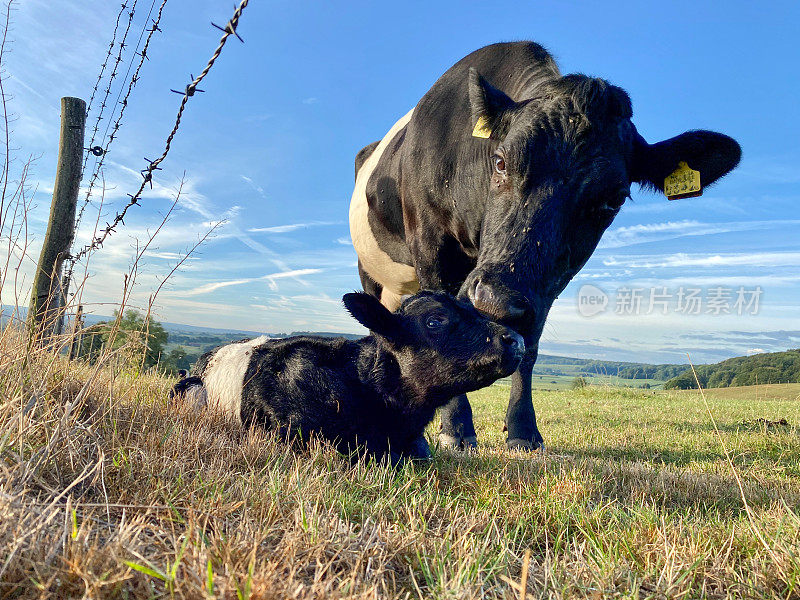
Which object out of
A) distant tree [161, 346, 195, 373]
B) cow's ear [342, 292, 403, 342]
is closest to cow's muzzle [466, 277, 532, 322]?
cow's ear [342, 292, 403, 342]

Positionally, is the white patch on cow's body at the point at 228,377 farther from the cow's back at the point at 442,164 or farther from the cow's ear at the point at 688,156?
the cow's ear at the point at 688,156

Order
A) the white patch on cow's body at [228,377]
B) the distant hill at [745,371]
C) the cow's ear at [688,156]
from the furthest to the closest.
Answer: the distant hill at [745,371]
the cow's ear at [688,156]
the white patch on cow's body at [228,377]

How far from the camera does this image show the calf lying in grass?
12.2ft

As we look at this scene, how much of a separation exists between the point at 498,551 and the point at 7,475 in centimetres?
179

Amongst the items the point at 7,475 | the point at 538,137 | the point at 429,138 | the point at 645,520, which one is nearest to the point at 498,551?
the point at 645,520

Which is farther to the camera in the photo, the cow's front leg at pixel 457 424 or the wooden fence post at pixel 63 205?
the cow's front leg at pixel 457 424

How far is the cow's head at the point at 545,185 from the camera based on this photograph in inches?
165

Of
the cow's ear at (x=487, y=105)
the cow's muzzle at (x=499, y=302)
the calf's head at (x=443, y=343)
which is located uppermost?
the cow's ear at (x=487, y=105)

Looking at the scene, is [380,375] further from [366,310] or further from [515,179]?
[515,179]

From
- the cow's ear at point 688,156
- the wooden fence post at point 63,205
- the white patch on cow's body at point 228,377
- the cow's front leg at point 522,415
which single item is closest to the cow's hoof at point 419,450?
the white patch on cow's body at point 228,377

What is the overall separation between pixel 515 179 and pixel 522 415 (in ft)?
9.58

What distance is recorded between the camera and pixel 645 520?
8.18 feet

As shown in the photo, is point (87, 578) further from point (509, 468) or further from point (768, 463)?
point (768, 463)

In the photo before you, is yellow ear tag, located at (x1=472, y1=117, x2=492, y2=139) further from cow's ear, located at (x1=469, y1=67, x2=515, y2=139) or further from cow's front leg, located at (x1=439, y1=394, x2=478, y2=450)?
cow's front leg, located at (x1=439, y1=394, x2=478, y2=450)
